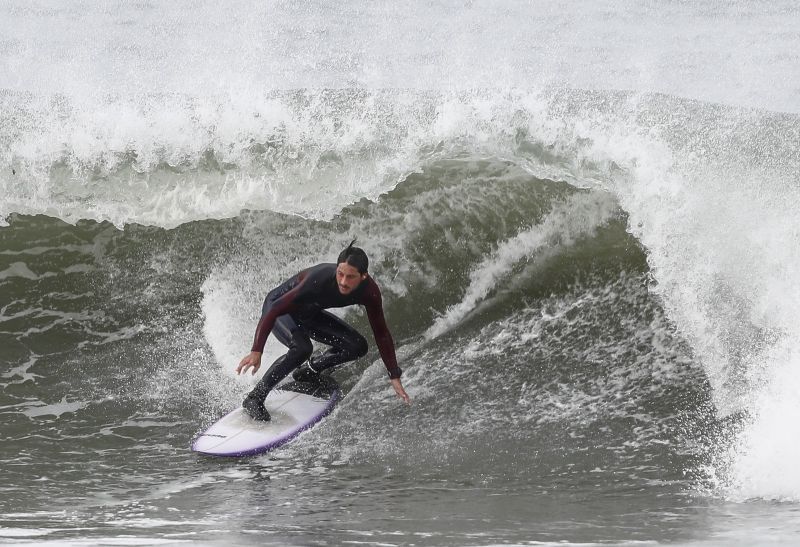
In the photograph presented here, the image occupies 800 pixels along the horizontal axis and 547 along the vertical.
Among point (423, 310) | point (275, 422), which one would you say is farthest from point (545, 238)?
point (275, 422)

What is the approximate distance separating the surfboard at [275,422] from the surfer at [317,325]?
0.12 metres

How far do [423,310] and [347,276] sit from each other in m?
2.18

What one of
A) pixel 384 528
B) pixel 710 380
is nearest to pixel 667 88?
pixel 710 380

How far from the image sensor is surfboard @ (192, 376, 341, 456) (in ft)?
18.5

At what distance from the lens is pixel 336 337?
20.1 feet

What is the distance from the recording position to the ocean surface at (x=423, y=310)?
457 centimetres

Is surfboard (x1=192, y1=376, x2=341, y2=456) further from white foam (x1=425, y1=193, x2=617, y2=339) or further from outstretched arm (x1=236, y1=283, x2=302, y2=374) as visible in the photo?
white foam (x1=425, y1=193, x2=617, y2=339)

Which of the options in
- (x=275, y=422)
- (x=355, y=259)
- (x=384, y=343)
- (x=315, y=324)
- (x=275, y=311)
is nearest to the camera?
(x=355, y=259)

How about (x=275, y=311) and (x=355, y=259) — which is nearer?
(x=355, y=259)

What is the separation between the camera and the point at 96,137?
8.48 metres

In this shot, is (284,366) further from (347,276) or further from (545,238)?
(545,238)

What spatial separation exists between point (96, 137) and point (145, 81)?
11.2 ft

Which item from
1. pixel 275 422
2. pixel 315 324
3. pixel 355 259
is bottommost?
pixel 275 422

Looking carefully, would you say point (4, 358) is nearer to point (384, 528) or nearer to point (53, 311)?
point (53, 311)
